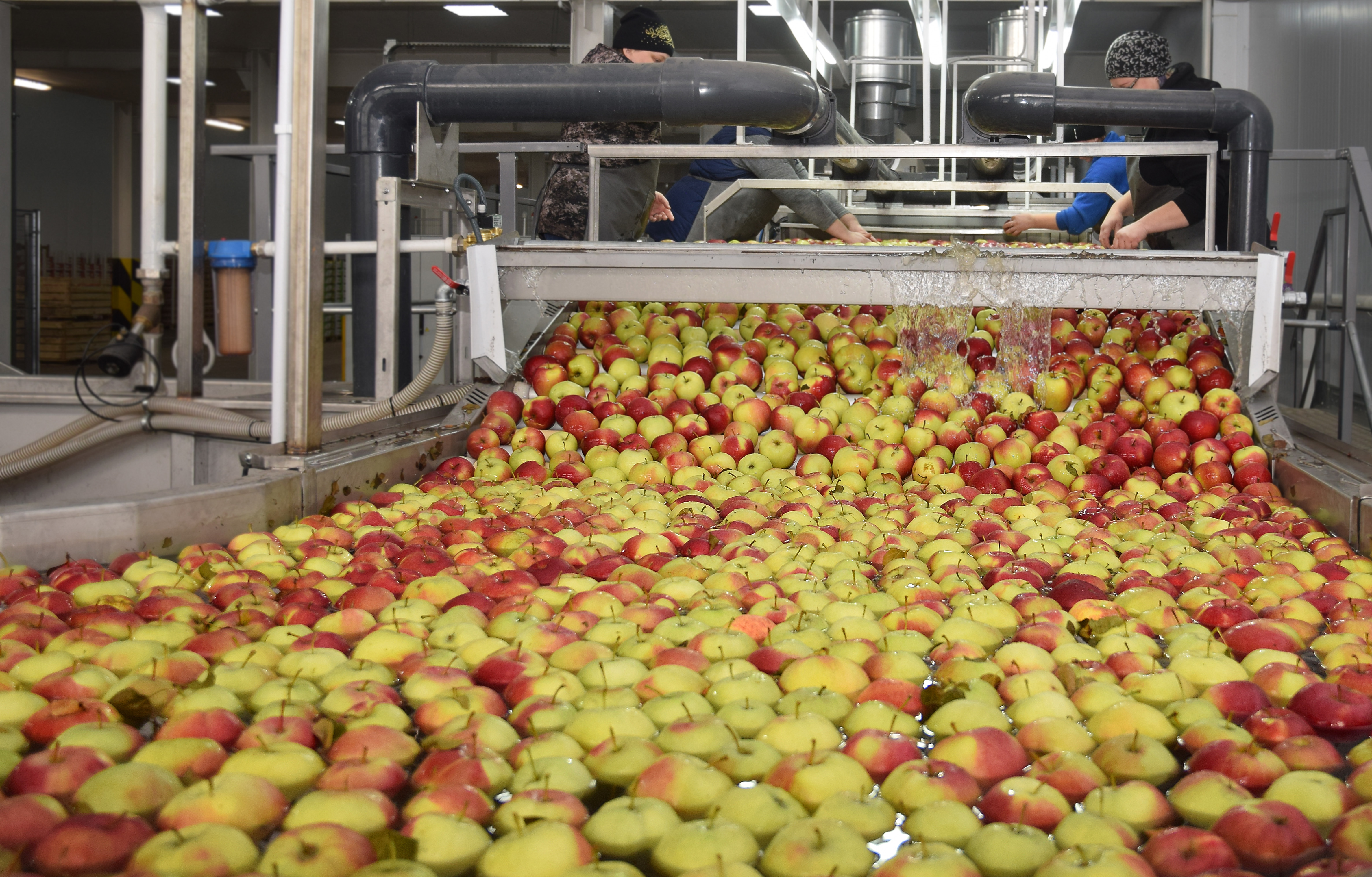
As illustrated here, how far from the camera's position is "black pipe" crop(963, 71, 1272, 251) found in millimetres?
3555

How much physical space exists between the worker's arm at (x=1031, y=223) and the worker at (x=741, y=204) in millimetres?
653

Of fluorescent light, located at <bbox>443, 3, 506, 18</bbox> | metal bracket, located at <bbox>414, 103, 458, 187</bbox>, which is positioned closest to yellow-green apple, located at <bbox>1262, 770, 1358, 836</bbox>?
metal bracket, located at <bbox>414, 103, 458, 187</bbox>

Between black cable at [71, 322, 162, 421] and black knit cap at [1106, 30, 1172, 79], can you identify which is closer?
black cable at [71, 322, 162, 421]

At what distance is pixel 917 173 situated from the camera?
7.64 meters

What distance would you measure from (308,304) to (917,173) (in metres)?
5.75

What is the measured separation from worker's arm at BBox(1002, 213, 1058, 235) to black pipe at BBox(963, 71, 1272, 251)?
50.0 inches

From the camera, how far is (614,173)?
14.9 feet

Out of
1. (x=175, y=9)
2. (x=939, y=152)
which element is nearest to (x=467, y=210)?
(x=175, y=9)

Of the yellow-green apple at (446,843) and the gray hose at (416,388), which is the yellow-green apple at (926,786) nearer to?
the yellow-green apple at (446,843)

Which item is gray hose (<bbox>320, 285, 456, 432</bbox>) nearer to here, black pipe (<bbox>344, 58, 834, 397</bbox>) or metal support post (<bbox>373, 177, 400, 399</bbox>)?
metal support post (<bbox>373, 177, 400, 399</bbox>)

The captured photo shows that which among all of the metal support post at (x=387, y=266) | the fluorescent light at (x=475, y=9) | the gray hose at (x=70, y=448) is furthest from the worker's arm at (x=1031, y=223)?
the fluorescent light at (x=475, y=9)

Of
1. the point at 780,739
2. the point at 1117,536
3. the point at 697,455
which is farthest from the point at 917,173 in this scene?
the point at 780,739

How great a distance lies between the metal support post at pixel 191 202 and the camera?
333 cm

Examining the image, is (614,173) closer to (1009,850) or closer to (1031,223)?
(1031,223)
